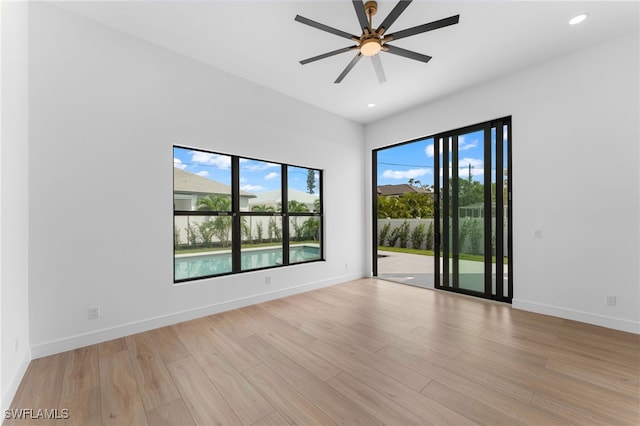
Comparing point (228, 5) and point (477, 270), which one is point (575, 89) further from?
point (228, 5)

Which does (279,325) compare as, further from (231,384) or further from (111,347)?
(111,347)

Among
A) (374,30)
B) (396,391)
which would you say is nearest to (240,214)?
(374,30)

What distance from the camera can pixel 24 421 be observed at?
5.40 ft

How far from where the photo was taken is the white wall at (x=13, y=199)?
1800mm

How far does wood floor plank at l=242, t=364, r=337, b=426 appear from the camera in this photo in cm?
166

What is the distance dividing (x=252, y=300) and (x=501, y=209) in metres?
3.88

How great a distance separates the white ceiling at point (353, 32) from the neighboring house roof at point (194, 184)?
1.49m

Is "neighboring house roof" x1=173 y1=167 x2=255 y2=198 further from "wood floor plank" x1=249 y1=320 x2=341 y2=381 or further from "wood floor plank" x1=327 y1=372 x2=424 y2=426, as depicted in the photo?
"wood floor plank" x1=327 y1=372 x2=424 y2=426

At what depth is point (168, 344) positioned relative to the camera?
2645 mm

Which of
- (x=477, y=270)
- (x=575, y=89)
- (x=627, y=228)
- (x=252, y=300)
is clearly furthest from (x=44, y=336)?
(x=575, y=89)

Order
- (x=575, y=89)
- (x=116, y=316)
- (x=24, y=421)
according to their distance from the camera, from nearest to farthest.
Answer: (x=24, y=421)
(x=116, y=316)
(x=575, y=89)

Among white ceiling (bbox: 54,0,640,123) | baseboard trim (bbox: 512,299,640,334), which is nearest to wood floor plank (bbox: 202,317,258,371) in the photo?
white ceiling (bbox: 54,0,640,123)

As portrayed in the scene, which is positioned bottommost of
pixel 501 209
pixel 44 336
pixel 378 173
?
pixel 44 336

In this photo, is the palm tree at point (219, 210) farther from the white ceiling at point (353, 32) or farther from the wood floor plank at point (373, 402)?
the wood floor plank at point (373, 402)
